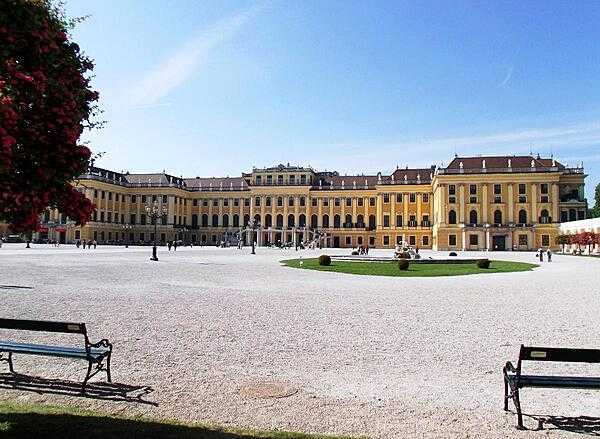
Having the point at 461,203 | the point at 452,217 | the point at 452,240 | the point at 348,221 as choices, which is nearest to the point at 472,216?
the point at 461,203

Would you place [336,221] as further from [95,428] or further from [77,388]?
[95,428]

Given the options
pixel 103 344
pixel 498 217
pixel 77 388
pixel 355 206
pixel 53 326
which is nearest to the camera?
pixel 77 388

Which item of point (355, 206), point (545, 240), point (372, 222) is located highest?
point (355, 206)

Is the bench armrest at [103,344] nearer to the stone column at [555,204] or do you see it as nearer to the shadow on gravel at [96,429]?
the shadow on gravel at [96,429]

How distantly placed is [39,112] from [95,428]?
287 centimetres

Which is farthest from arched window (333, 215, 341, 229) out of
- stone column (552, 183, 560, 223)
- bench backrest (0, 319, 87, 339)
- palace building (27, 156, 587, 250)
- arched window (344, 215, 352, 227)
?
bench backrest (0, 319, 87, 339)

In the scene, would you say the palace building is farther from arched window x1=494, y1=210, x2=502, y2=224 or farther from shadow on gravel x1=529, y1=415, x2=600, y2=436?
shadow on gravel x1=529, y1=415, x2=600, y2=436

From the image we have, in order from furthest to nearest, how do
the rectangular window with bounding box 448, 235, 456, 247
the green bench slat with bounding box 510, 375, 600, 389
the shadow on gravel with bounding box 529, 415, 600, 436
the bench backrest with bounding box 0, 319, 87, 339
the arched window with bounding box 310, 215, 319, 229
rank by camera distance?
1. the arched window with bounding box 310, 215, 319, 229
2. the rectangular window with bounding box 448, 235, 456, 247
3. the bench backrest with bounding box 0, 319, 87, 339
4. the green bench slat with bounding box 510, 375, 600, 389
5. the shadow on gravel with bounding box 529, 415, 600, 436

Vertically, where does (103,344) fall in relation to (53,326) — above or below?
below

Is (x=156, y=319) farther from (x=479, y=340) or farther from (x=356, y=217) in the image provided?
(x=356, y=217)

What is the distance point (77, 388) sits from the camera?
233 inches

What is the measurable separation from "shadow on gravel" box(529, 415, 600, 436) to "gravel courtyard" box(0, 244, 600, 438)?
0.23 feet

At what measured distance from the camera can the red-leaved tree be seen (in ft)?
13.8

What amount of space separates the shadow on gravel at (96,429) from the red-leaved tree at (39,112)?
178 cm
